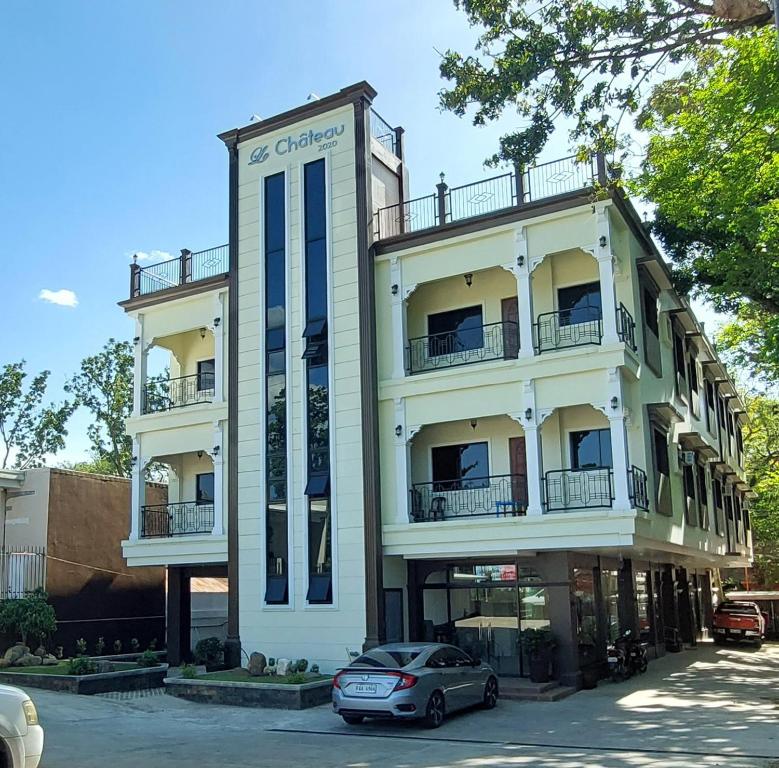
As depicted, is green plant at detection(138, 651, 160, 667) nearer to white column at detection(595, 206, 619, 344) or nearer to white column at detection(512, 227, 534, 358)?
white column at detection(512, 227, 534, 358)

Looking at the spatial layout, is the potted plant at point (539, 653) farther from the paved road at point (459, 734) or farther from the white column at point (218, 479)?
the white column at point (218, 479)

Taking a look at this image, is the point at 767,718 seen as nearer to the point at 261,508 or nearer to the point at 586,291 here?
the point at 586,291

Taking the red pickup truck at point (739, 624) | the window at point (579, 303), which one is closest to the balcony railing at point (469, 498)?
the window at point (579, 303)

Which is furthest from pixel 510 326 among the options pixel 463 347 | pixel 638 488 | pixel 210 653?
pixel 210 653

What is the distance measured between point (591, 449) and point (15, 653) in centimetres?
1469

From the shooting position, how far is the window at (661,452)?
70.6 ft

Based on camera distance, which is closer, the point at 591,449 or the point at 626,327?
the point at 626,327

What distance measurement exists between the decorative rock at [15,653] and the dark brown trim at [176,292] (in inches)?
373

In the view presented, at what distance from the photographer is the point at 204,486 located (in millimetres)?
26203

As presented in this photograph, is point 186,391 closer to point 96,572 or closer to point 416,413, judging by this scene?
point 96,572

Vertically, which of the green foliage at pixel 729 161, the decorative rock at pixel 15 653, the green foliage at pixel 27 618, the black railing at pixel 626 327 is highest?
the green foliage at pixel 729 161

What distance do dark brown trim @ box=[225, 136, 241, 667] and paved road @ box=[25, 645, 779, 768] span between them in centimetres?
293

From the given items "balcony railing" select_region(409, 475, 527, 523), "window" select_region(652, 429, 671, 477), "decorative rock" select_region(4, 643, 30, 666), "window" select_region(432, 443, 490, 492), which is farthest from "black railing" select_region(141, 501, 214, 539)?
"window" select_region(652, 429, 671, 477)

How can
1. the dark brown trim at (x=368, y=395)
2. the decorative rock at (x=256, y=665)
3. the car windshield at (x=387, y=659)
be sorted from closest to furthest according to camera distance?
the car windshield at (x=387, y=659)
the decorative rock at (x=256, y=665)
the dark brown trim at (x=368, y=395)
